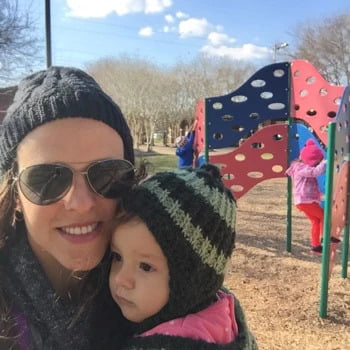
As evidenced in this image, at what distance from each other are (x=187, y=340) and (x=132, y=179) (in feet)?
1.56

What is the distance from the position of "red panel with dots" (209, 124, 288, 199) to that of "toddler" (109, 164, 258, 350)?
4.12 meters

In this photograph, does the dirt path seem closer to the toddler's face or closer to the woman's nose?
the toddler's face

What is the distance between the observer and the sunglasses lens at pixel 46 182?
3.71 feet

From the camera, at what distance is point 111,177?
3.94 feet

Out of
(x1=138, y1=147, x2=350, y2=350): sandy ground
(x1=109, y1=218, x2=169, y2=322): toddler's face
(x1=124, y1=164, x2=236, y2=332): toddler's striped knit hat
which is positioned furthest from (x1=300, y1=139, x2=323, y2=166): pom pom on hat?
(x1=109, y1=218, x2=169, y2=322): toddler's face

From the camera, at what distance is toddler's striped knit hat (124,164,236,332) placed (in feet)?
3.87

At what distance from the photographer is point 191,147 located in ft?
25.2

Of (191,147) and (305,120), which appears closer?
(305,120)

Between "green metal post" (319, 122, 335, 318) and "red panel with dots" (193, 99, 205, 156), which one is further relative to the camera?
"red panel with dots" (193, 99, 205, 156)

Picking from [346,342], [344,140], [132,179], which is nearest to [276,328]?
[346,342]

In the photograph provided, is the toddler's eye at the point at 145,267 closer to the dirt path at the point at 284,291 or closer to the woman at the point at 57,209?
the woman at the point at 57,209

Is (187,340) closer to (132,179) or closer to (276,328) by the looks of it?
(132,179)

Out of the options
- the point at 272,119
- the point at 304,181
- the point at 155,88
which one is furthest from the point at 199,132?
the point at 155,88

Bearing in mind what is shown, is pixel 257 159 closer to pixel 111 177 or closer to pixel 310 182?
pixel 310 182
